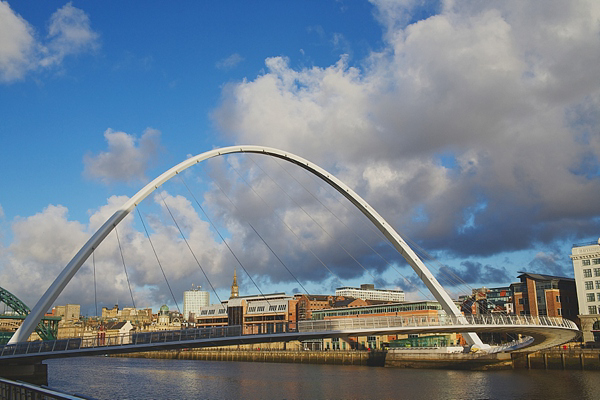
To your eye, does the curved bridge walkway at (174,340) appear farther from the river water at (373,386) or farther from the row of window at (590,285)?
the row of window at (590,285)

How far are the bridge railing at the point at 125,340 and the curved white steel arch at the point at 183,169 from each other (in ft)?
3.14

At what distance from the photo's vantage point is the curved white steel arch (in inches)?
1456

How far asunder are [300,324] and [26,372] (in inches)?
756

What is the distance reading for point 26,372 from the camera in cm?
3791

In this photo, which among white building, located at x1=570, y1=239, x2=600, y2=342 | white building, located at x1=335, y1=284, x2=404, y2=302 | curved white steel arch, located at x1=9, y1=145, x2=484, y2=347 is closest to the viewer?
curved white steel arch, located at x1=9, y1=145, x2=484, y2=347

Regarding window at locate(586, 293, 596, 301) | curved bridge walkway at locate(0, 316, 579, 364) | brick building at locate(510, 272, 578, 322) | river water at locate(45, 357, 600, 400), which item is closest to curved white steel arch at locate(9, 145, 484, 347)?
curved bridge walkway at locate(0, 316, 579, 364)

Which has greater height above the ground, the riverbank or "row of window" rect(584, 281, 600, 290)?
"row of window" rect(584, 281, 600, 290)

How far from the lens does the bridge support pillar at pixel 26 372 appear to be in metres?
37.2

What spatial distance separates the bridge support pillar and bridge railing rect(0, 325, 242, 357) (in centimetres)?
159

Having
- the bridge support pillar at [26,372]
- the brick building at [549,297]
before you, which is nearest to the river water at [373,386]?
the bridge support pillar at [26,372]

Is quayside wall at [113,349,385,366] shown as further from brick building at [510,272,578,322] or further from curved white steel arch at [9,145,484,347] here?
brick building at [510,272,578,322]

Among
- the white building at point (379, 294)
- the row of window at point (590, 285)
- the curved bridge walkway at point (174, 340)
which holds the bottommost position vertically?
the curved bridge walkway at point (174, 340)

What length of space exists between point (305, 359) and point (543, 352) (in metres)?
37.7

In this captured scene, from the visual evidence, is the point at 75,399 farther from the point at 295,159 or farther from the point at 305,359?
the point at 305,359
